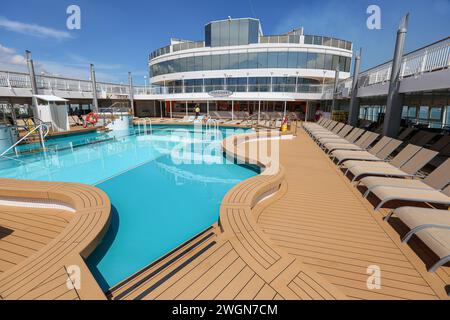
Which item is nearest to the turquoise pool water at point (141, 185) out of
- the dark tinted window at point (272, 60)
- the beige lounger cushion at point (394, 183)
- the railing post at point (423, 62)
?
the beige lounger cushion at point (394, 183)

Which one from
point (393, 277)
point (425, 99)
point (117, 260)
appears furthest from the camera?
point (425, 99)

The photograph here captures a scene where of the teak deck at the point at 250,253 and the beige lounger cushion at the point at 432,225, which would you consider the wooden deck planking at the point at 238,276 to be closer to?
the teak deck at the point at 250,253

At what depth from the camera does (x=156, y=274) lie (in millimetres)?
2316

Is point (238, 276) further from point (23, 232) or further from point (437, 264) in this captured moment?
point (23, 232)

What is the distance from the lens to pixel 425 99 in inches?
473

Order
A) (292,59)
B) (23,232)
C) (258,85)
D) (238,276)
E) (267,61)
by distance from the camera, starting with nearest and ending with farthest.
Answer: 1. (238,276)
2. (23,232)
3. (258,85)
4. (292,59)
5. (267,61)

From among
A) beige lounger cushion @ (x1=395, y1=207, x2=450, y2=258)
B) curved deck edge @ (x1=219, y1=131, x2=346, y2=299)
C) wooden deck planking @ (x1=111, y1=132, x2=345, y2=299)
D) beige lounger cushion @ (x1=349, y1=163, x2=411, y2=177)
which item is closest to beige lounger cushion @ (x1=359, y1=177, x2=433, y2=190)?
beige lounger cushion @ (x1=349, y1=163, x2=411, y2=177)

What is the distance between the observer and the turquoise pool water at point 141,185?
349cm

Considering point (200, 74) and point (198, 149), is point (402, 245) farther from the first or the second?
point (200, 74)

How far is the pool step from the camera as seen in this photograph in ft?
6.64

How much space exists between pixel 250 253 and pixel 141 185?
453cm

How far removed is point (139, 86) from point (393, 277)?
94.6 feet

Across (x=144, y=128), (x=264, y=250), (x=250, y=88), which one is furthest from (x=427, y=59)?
(x=250, y=88)
